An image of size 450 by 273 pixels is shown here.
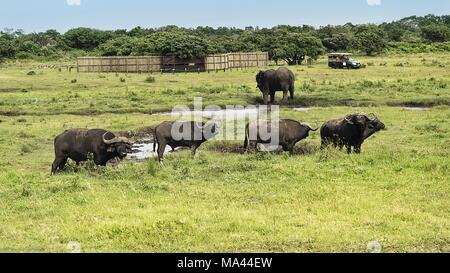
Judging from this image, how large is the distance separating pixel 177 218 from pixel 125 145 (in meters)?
5.58

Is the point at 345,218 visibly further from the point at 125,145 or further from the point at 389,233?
the point at 125,145

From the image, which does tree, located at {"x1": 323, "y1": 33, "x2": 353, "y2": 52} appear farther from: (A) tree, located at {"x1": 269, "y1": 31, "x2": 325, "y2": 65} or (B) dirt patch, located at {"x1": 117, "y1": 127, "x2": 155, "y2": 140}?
(B) dirt patch, located at {"x1": 117, "y1": 127, "x2": 155, "y2": 140}

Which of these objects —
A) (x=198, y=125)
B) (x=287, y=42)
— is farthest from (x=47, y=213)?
(x=287, y=42)

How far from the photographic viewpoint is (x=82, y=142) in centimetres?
1503

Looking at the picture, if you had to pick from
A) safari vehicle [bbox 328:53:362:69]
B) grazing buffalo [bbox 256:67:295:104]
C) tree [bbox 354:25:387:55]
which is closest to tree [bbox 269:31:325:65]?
safari vehicle [bbox 328:53:362:69]

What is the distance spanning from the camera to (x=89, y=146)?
49.2 feet

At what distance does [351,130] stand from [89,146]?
697 cm

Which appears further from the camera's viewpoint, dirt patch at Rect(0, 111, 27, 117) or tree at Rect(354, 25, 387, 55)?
tree at Rect(354, 25, 387, 55)

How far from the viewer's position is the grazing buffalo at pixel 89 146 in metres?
15.0

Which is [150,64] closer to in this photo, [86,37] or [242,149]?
[86,37]

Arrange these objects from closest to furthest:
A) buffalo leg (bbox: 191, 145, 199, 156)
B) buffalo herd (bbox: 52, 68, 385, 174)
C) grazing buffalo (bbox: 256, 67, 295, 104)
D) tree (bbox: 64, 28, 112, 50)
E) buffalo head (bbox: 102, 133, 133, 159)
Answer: buffalo head (bbox: 102, 133, 133, 159) < buffalo herd (bbox: 52, 68, 385, 174) < buffalo leg (bbox: 191, 145, 199, 156) < grazing buffalo (bbox: 256, 67, 295, 104) < tree (bbox: 64, 28, 112, 50)

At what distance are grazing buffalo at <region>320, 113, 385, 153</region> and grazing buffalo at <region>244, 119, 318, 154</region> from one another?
2.47 feet

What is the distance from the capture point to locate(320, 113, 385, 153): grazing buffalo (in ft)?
53.5

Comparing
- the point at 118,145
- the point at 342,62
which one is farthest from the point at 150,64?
the point at 118,145
